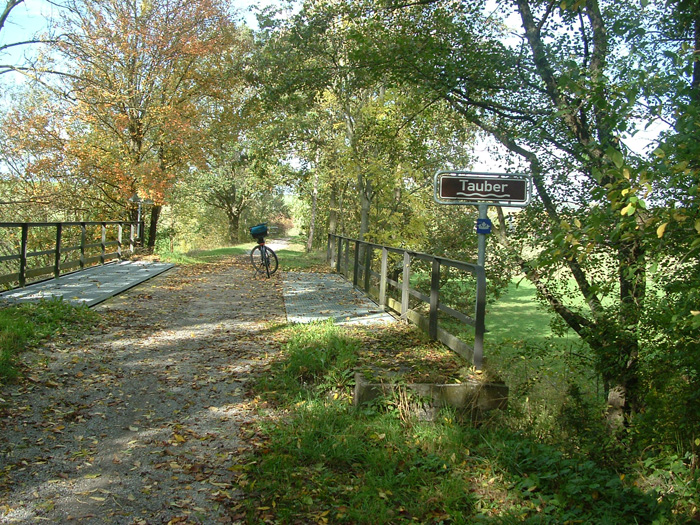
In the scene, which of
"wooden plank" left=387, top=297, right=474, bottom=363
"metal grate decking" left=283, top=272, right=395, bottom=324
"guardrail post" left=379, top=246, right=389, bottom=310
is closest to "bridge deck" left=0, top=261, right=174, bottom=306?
"metal grate decking" left=283, top=272, right=395, bottom=324

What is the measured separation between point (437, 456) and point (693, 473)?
8.45ft

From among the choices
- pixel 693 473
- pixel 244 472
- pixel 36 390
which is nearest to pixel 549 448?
pixel 693 473

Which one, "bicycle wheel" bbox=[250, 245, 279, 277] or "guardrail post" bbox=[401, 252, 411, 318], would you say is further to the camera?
"bicycle wheel" bbox=[250, 245, 279, 277]

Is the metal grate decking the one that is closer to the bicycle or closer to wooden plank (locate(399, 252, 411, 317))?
wooden plank (locate(399, 252, 411, 317))

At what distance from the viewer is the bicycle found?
49.9 feet

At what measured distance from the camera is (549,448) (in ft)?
14.9

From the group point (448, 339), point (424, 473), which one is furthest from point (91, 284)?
point (424, 473)

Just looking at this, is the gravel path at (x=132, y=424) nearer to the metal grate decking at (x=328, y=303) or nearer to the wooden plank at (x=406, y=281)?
the metal grate decking at (x=328, y=303)

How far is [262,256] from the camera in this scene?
51.6 feet

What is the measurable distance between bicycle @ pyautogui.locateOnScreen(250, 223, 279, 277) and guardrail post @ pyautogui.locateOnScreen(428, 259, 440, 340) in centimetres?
862

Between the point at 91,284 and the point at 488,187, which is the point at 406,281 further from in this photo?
the point at 91,284

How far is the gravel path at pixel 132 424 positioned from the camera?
11.9 ft

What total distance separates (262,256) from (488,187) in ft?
33.6

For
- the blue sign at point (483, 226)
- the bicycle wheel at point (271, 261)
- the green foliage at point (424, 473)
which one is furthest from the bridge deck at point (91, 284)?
the blue sign at point (483, 226)
